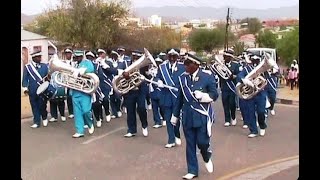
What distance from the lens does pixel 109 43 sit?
130 feet

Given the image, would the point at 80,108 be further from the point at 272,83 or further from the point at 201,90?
the point at 272,83

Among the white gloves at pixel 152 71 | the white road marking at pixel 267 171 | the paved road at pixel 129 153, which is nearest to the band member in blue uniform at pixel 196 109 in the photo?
the paved road at pixel 129 153

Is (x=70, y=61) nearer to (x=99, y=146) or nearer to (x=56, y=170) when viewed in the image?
(x=99, y=146)

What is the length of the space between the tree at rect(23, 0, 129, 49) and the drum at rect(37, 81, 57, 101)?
24084 millimetres

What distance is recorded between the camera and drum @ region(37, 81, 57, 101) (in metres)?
11.9

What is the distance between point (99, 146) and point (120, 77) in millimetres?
1520

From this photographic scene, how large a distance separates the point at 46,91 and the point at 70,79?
133 centimetres

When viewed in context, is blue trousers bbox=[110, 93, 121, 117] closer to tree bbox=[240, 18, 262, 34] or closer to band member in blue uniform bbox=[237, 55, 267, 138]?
band member in blue uniform bbox=[237, 55, 267, 138]

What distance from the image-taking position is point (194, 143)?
25.0 feet

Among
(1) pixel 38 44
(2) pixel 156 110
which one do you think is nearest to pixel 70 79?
(2) pixel 156 110

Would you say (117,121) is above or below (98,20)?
below

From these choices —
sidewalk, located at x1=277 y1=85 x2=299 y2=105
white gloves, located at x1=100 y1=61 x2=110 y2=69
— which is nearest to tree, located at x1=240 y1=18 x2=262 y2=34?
sidewalk, located at x1=277 y1=85 x2=299 y2=105

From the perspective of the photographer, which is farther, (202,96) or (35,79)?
(35,79)
